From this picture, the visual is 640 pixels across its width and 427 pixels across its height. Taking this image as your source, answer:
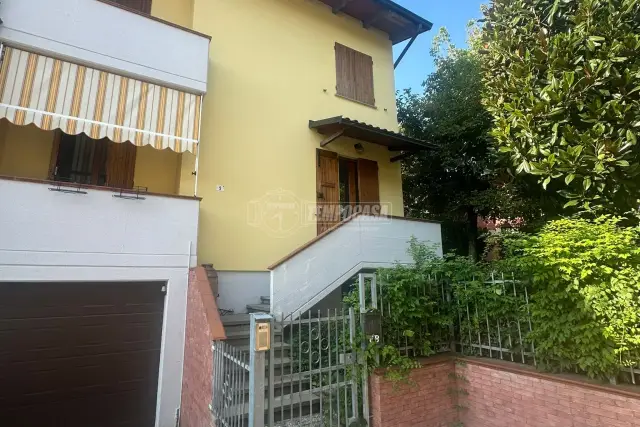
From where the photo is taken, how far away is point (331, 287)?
6785 mm

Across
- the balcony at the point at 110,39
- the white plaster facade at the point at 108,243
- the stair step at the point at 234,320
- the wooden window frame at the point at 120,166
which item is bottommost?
the stair step at the point at 234,320

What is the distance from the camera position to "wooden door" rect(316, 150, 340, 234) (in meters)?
9.46

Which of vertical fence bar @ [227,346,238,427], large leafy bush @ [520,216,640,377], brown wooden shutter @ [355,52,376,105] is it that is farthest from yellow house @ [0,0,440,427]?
large leafy bush @ [520,216,640,377]

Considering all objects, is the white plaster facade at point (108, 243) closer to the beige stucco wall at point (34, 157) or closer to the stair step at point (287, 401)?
the beige stucco wall at point (34, 157)

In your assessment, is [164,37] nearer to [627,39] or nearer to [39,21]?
[39,21]

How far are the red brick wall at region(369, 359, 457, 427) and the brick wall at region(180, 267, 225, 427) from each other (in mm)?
2178

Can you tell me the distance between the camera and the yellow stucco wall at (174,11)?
8.12 meters

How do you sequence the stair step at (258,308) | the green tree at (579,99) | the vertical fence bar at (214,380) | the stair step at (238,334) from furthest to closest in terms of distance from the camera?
1. the stair step at (258,308)
2. the stair step at (238,334)
3. the green tree at (579,99)
4. the vertical fence bar at (214,380)

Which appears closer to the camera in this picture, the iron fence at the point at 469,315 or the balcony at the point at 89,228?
the iron fence at the point at 469,315

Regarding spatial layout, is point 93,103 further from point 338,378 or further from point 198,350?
point 338,378

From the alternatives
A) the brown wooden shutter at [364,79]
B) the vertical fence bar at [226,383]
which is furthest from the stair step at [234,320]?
the brown wooden shutter at [364,79]

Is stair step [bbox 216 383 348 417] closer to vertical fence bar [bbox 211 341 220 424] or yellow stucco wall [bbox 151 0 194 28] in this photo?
vertical fence bar [bbox 211 341 220 424]

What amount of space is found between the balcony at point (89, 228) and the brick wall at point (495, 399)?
13.1 feet

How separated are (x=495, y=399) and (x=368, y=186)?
6601mm
